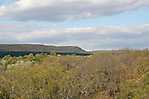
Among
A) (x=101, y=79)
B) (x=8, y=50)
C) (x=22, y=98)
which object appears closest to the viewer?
(x=22, y=98)

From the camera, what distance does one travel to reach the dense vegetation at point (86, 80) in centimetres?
5919

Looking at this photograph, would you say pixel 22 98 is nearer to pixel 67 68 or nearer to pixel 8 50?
pixel 67 68

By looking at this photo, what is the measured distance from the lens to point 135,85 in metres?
61.1

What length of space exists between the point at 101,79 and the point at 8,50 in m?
78.2

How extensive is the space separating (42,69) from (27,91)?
30.2 feet

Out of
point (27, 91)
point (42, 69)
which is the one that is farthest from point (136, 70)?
point (27, 91)

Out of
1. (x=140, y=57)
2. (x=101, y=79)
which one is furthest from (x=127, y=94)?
(x=140, y=57)

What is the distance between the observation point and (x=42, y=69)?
6781 centimetres

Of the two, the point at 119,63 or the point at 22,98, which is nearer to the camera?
the point at 22,98

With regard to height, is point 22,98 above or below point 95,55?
below

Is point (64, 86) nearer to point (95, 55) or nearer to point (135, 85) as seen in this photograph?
point (135, 85)

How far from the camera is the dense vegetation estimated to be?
194 feet

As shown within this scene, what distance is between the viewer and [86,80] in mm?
64625

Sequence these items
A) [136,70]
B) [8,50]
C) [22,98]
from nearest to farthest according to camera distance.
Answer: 1. [22,98]
2. [136,70]
3. [8,50]
